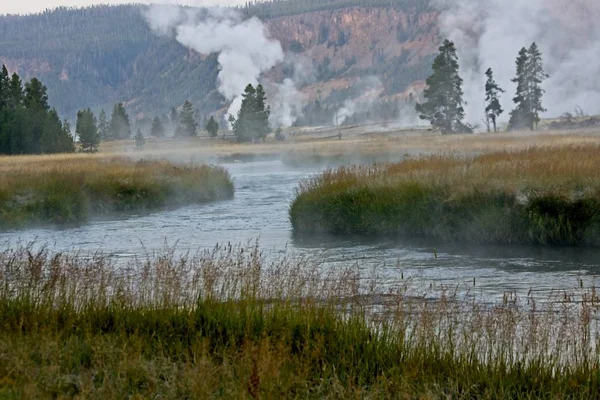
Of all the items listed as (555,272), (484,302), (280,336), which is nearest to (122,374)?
(280,336)

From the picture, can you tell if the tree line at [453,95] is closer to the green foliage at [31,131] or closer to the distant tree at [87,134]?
the distant tree at [87,134]

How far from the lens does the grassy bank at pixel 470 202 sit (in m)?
17.8

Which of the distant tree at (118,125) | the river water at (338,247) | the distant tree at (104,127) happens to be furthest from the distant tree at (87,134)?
the river water at (338,247)

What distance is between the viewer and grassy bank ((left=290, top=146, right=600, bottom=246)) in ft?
58.2

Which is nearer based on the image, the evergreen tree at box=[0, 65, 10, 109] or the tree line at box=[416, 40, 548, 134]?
the evergreen tree at box=[0, 65, 10, 109]

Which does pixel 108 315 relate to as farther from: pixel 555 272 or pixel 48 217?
pixel 48 217

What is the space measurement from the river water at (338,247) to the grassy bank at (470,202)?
63 centimetres

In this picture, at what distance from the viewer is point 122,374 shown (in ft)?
24.1

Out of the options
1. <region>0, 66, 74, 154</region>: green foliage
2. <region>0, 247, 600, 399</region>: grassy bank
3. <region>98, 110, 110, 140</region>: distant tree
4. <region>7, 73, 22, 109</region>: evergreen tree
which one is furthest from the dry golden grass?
<region>98, 110, 110, 140</region>: distant tree

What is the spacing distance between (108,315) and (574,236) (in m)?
11.7

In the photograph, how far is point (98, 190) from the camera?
97.0 feet

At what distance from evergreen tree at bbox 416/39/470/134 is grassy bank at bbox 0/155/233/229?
1936 inches

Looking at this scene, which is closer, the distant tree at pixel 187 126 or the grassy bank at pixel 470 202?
the grassy bank at pixel 470 202

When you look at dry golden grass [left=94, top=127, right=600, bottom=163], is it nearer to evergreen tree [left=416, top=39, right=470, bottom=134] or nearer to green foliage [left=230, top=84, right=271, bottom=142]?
evergreen tree [left=416, top=39, right=470, bottom=134]
